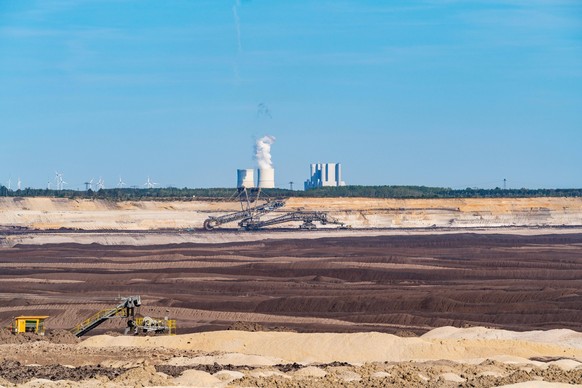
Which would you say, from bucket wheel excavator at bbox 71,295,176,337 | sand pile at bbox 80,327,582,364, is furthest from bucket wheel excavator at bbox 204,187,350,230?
sand pile at bbox 80,327,582,364

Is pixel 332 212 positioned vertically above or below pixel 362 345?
above

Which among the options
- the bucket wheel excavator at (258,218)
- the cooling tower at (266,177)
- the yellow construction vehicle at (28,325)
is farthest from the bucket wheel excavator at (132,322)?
the cooling tower at (266,177)

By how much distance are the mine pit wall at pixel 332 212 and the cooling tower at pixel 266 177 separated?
15.7 feet

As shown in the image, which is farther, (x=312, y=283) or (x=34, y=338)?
(x=312, y=283)

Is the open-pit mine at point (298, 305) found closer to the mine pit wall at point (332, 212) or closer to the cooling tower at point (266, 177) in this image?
the mine pit wall at point (332, 212)

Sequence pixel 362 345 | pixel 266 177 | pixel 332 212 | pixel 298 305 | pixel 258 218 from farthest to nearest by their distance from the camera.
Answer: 1. pixel 332 212
2. pixel 266 177
3. pixel 258 218
4. pixel 298 305
5. pixel 362 345

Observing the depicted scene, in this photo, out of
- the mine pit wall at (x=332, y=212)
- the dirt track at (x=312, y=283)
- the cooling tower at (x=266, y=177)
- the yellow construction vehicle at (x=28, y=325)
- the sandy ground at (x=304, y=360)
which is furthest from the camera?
the cooling tower at (x=266, y=177)

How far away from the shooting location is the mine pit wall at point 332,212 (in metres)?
162

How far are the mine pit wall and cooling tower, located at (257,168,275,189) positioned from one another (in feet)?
15.7

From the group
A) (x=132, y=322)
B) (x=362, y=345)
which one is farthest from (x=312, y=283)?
(x=362, y=345)

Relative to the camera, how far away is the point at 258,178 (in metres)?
163

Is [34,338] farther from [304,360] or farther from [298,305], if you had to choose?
[298,305]

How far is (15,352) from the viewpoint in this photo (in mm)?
46562

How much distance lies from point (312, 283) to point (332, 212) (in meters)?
91.6
